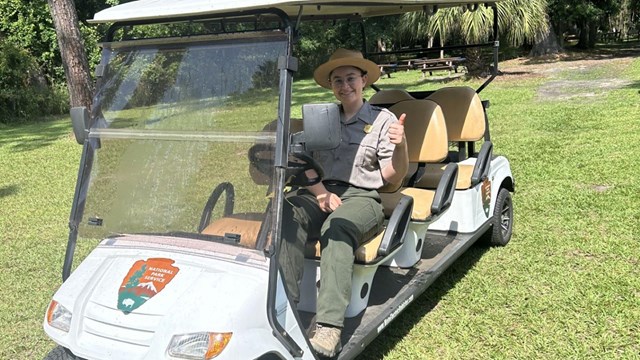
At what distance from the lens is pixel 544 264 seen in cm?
391

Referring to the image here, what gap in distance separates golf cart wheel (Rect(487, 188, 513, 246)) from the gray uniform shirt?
1443 mm

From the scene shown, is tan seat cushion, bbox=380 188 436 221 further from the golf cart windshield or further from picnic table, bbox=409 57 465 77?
picnic table, bbox=409 57 465 77

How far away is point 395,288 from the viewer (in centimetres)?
304

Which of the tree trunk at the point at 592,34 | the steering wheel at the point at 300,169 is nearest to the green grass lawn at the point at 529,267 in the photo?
the steering wheel at the point at 300,169

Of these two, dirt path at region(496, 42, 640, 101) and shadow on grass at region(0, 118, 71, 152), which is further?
dirt path at region(496, 42, 640, 101)

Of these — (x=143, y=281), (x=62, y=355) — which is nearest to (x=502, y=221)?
(x=143, y=281)

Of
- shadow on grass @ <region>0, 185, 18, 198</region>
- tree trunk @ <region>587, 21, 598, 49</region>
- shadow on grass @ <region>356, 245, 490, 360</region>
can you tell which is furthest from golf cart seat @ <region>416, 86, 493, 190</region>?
tree trunk @ <region>587, 21, 598, 49</region>

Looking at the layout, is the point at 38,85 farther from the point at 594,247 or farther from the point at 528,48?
the point at 528,48

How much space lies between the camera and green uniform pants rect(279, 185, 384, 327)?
244 cm

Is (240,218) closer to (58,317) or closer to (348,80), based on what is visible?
(58,317)

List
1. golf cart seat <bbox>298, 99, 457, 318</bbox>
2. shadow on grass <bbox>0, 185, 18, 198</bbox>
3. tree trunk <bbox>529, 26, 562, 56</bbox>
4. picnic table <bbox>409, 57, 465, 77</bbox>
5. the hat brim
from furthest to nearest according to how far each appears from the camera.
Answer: tree trunk <bbox>529, 26, 562, 56</bbox>, picnic table <bbox>409, 57, 465, 77</bbox>, shadow on grass <bbox>0, 185, 18, 198</bbox>, the hat brim, golf cart seat <bbox>298, 99, 457, 318</bbox>

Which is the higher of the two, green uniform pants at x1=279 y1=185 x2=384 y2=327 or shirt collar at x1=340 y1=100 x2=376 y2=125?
shirt collar at x1=340 y1=100 x2=376 y2=125

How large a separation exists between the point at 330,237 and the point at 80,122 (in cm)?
119

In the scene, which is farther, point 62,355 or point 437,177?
point 437,177
